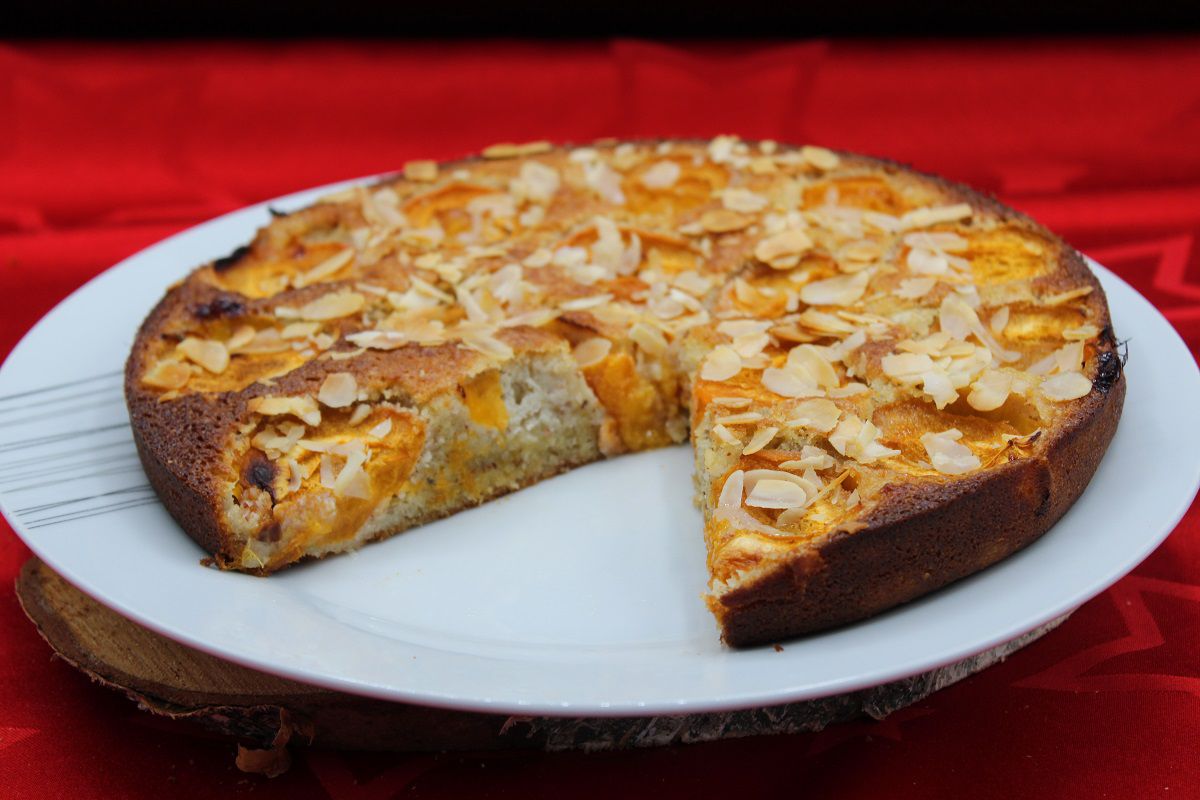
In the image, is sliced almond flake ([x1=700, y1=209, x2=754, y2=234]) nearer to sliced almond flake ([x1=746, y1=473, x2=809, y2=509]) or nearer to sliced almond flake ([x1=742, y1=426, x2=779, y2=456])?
sliced almond flake ([x1=742, y1=426, x2=779, y2=456])

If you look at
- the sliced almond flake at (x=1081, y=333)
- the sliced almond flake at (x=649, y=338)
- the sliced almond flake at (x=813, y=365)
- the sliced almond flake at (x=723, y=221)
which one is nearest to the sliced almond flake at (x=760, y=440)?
the sliced almond flake at (x=813, y=365)

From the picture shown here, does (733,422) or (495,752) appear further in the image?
(733,422)

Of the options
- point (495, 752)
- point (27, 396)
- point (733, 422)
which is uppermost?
point (733, 422)

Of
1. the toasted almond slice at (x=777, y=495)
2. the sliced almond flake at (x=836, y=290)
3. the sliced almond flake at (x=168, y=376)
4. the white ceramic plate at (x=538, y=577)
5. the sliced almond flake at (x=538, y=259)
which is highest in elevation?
the sliced almond flake at (x=836, y=290)

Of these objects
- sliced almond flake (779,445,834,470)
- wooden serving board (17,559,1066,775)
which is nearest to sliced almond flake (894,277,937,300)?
sliced almond flake (779,445,834,470)

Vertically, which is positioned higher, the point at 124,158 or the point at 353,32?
the point at 353,32

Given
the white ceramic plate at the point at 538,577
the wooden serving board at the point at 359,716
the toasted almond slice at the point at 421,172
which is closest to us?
the white ceramic plate at the point at 538,577

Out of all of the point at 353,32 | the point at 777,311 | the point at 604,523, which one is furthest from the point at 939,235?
the point at 353,32

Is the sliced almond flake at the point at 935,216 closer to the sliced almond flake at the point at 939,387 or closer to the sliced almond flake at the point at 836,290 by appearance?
the sliced almond flake at the point at 836,290

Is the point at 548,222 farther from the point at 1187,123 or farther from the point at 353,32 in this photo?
the point at 1187,123
